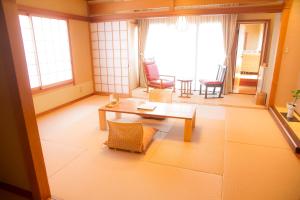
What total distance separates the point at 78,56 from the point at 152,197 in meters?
4.24

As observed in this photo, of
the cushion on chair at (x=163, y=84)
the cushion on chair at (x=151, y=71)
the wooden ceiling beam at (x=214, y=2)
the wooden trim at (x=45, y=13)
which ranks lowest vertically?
the cushion on chair at (x=163, y=84)

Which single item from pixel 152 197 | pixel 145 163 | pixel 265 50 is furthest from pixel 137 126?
pixel 265 50

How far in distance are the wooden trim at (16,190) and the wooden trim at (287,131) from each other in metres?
3.24

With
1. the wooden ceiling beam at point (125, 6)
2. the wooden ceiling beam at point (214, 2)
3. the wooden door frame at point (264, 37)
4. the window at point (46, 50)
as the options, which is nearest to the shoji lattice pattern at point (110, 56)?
the wooden ceiling beam at point (125, 6)

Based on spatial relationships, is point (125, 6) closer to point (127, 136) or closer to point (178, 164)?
point (127, 136)

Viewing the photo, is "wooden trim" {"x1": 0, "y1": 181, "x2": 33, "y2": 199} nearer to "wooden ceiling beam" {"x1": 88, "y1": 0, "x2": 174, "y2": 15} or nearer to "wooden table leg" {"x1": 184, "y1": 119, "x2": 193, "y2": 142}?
"wooden table leg" {"x1": 184, "y1": 119, "x2": 193, "y2": 142}

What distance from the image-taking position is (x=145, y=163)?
253 cm

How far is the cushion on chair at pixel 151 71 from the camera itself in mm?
5492

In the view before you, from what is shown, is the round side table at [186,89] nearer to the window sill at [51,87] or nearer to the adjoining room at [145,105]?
the adjoining room at [145,105]

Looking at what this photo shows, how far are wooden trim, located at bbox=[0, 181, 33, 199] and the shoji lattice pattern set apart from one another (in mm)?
3795

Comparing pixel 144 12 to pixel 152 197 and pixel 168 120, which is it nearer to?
pixel 168 120

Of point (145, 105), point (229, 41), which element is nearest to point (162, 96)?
point (145, 105)

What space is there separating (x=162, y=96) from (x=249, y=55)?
506 cm

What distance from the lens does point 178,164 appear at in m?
2.51
